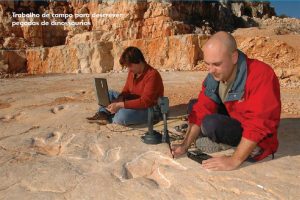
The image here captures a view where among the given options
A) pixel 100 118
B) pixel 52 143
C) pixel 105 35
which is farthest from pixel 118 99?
pixel 105 35

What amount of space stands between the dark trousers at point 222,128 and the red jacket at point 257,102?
0.09 metres

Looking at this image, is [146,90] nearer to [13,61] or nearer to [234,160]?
[234,160]

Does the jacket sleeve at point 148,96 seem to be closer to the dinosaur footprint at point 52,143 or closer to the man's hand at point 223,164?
the dinosaur footprint at point 52,143

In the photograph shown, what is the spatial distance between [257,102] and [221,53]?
47 centimetres

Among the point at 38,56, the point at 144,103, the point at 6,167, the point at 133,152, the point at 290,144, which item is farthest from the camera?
the point at 38,56

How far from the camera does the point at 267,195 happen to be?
8.79ft

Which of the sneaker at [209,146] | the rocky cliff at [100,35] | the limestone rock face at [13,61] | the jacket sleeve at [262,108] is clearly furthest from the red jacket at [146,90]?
the limestone rock face at [13,61]

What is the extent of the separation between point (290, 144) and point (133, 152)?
1.72m

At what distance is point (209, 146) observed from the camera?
3.69 m

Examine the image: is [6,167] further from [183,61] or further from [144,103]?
[183,61]

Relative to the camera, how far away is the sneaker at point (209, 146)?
3682mm

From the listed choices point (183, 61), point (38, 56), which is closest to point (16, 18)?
point (38, 56)

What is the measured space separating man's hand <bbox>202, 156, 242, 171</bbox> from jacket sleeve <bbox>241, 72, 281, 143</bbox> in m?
0.27

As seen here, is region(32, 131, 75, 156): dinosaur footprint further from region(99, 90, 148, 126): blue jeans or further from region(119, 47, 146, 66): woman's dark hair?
region(119, 47, 146, 66): woman's dark hair
